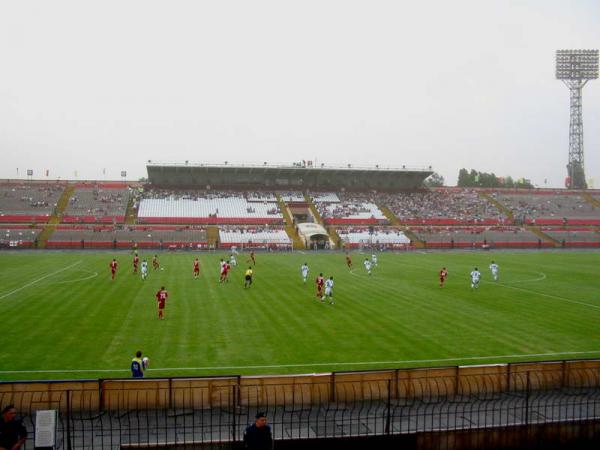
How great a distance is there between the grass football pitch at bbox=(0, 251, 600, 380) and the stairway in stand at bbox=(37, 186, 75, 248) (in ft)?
88.7

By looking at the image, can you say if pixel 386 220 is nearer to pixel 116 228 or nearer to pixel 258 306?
pixel 116 228

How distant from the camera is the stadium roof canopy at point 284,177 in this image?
9419cm

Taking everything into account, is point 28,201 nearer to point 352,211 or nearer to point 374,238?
point 352,211

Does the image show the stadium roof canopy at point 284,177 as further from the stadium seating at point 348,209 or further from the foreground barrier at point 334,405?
the foreground barrier at point 334,405

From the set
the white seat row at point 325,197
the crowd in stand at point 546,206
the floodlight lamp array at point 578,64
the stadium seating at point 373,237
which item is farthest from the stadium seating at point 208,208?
the floodlight lamp array at point 578,64

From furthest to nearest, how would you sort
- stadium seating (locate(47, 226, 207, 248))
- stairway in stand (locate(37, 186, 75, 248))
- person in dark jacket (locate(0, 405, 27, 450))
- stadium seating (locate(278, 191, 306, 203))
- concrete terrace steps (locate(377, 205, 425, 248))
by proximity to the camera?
1. stadium seating (locate(278, 191, 306, 203))
2. concrete terrace steps (locate(377, 205, 425, 248))
3. stadium seating (locate(47, 226, 207, 248))
4. stairway in stand (locate(37, 186, 75, 248))
5. person in dark jacket (locate(0, 405, 27, 450))

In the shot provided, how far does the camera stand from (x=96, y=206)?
82.5 m

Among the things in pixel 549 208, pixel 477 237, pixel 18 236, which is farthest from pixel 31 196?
pixel 549 208

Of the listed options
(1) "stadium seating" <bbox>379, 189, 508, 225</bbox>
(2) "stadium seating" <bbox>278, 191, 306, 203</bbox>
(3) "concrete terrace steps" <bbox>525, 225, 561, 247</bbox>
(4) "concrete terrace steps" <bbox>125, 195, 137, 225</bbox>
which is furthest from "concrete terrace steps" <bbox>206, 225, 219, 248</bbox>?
(3) "concrete terrace steps" <bbox>525, 225, 561, 247</bbox>

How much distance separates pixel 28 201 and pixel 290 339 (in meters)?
73.9

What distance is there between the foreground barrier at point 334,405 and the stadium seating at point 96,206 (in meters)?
69.7

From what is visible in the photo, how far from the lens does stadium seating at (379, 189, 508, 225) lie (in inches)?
3452

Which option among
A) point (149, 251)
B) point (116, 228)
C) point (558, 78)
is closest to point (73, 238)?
point (116, 228)

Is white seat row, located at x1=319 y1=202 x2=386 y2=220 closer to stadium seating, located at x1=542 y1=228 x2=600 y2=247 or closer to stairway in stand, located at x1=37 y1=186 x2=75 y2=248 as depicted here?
stadium seating, located at x1=542 y1=228 x2=600 y2=247
